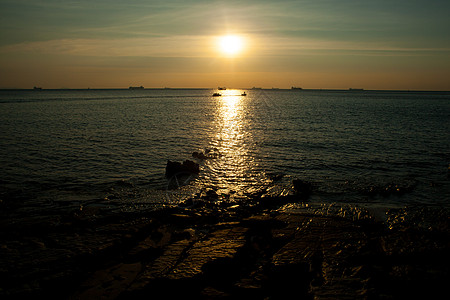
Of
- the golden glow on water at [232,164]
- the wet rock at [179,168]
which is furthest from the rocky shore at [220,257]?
the wet rock at [179,168]

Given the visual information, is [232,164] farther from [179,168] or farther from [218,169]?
[179,168]

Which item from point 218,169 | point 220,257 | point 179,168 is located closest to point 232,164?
point 218,169

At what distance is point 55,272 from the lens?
814 centimetres

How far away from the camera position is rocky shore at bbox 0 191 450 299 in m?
7.29

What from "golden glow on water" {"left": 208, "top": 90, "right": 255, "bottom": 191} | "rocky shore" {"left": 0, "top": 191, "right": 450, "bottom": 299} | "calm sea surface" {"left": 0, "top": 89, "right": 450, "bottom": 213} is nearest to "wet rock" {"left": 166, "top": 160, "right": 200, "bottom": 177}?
"calm sea surface" {"left": 0, "top": 89, "right": 450, "bottom": 213}

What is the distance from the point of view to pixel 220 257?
8.63 meters

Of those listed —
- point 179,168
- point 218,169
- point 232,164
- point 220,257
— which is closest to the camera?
point 220,257

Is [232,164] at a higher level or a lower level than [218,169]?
higher

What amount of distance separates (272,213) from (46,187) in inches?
542

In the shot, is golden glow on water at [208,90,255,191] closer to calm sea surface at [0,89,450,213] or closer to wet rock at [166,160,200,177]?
calm sea surface at [0,89,450,213]

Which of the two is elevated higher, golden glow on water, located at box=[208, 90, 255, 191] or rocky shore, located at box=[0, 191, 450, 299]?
golden glow on water, located at box=[208, 90, 255, 191]

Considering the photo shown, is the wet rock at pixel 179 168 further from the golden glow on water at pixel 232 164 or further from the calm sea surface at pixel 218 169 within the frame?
the golden glow on water at pixel 232 164

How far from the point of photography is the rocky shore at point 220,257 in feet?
23.9

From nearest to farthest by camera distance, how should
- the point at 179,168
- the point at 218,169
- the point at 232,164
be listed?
the point at 179,168 < the point at 218,169 < the point at 232,164
